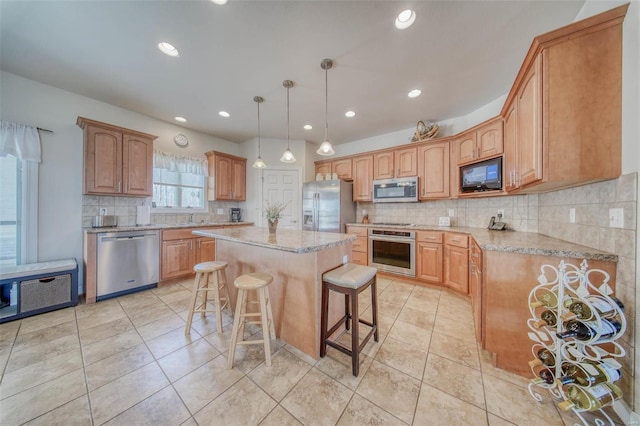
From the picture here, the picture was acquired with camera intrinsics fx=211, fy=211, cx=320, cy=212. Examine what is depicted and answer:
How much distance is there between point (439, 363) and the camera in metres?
1.66

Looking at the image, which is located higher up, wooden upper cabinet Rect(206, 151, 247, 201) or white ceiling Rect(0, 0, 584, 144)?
white ceiling Rect(0, 0, 584, 144)

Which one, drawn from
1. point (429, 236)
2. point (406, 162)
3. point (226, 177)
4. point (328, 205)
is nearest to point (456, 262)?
point (429, 236)

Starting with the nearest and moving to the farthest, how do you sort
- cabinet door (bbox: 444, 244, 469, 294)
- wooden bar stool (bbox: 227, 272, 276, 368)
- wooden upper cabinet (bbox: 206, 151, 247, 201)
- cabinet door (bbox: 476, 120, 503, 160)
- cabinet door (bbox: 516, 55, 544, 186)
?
cabinet door (bbox: 516, 55, 544, 186) → wooden bar stool (bbox: 227, 272, 276, 368) → cabinet door (bbox: 476, 120, 503, 160) → cabinet door (bbox: 444, 244, 469, 294) → wooden upper cabinet (bbox: 206, 151, 247, 201)

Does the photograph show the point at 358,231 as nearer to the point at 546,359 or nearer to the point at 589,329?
the point at 546,359

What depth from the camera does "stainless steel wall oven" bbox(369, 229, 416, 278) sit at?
10.9 ft

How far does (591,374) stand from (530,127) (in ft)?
5.15

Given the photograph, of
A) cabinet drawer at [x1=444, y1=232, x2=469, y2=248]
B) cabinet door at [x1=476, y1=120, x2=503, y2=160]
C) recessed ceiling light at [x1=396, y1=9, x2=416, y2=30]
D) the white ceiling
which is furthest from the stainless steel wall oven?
recessed ceiling light at [x1=396, y1=9, x2=416, y2=30]

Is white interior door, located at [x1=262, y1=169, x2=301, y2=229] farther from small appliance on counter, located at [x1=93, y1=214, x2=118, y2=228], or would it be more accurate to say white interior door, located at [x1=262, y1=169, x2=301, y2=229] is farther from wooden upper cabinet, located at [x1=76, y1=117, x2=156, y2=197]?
small appliance on counter, located at [x1=93, y1=214, x2=118, y2=228]

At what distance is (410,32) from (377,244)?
2817mm

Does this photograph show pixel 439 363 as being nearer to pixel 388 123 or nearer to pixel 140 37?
pixel 388 123

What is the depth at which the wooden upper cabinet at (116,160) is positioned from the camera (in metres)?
2.83

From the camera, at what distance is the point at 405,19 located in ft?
5.60

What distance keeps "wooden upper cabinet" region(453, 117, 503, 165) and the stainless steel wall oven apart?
1.34m

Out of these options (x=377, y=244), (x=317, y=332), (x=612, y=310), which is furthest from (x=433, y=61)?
(x=317, y=332)
